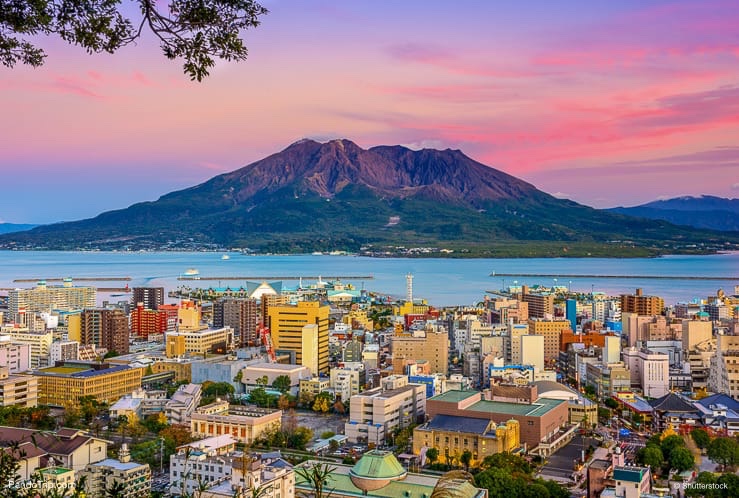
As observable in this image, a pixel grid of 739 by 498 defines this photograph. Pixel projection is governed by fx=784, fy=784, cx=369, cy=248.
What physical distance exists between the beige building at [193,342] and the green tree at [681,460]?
10441 millimetres

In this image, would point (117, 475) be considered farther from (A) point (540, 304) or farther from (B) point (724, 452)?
(A) point (540, 304)

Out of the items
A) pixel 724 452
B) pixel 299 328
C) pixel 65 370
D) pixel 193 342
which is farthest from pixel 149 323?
pixel 724 452

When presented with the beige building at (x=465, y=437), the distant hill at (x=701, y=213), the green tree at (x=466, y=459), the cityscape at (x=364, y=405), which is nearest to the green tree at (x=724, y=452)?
the cityscape at (x=364, y=405)

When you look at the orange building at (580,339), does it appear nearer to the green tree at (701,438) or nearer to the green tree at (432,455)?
the green tree at (701,438)

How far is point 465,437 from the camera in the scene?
984 centimetres

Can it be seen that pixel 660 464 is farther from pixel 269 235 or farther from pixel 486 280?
pixel 269 235

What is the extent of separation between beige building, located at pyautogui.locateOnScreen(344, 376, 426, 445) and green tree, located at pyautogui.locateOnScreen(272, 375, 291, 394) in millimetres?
2426

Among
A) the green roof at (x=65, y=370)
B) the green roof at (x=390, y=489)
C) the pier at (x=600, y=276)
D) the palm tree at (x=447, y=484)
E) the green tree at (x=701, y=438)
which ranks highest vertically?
the palm tree at (x=447, y=484)

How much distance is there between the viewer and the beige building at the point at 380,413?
10906 millimetres

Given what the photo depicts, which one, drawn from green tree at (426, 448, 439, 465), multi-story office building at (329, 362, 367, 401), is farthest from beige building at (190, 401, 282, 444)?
multi-story office building at (329, 362, 367, 401)

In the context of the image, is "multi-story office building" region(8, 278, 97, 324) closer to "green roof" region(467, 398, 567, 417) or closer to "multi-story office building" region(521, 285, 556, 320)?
"multi-story office building" region(521, 285, 556, 320)

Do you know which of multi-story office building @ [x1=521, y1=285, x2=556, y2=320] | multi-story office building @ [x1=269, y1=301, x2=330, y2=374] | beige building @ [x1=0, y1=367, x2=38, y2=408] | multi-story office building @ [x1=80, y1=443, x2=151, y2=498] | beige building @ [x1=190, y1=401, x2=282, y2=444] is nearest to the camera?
multi-story office building @ [x1=80, y1=443, x2=151, y2=498]

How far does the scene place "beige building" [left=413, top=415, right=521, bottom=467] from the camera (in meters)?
9.70

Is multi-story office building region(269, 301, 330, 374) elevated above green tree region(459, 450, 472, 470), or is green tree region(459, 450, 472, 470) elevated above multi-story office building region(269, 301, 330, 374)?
multi-story office building region(269, 301, 330, 374)
